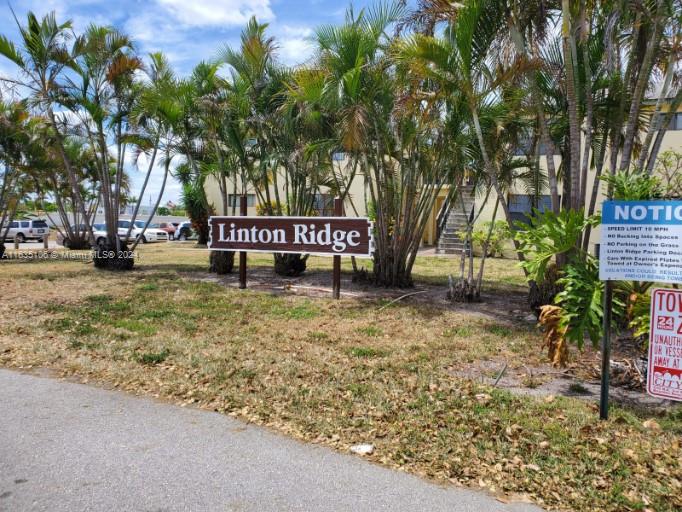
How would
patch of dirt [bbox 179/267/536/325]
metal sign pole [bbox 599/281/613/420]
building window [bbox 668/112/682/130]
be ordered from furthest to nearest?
building window [bbox 668/112/682/130]
patch of dirt [bbox 179/267/536/325]
metal sign pole [bbox 599/281/613/420]

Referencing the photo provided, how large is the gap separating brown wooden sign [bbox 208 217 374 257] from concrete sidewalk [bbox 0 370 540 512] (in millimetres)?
5304

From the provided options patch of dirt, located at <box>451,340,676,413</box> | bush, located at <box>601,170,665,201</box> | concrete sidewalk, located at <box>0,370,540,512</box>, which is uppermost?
bush, located at <box>601,170,665,201</box>

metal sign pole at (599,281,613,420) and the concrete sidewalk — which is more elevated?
metal sign pole at (599,281,613,420)

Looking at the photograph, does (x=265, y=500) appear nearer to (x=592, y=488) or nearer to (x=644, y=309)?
(x=592, y=488)

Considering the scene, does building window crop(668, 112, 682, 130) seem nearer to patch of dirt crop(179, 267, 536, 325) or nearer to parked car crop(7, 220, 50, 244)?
patch of dirt crop(179, 267, 536, 325)

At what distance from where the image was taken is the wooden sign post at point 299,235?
9.05 meters

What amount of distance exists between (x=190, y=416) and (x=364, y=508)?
189 centimetres

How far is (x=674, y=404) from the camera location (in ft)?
14.2

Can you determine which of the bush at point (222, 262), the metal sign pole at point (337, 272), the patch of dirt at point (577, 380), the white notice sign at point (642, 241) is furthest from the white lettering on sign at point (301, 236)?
the white notice sign at point (642, 241)

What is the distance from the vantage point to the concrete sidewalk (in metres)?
2.86

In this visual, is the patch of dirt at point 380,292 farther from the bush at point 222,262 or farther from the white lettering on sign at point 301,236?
the white lettering on sign at point 301,236

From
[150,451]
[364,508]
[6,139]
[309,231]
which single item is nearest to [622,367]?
[364,508]

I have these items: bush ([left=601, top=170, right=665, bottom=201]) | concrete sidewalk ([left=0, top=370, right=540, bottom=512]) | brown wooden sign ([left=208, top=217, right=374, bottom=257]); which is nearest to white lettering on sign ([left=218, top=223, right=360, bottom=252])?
brown wooden sign ([left=208, top=217, right=374, bottom=257])

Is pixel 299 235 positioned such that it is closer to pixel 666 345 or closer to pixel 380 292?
pixel 380 292
